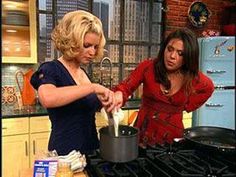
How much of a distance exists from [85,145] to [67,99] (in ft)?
1.08

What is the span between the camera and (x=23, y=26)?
2949mm

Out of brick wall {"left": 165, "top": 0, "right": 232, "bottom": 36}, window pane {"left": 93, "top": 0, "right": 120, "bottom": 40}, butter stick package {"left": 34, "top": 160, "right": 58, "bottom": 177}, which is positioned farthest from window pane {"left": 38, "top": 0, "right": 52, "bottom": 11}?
butter stick package {"left": 34, "top": 160, "right": 58, "bottom": 177}

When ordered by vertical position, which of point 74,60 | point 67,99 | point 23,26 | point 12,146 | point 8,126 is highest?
point 23,26

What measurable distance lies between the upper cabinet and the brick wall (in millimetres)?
1824

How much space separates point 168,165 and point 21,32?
98.2 inches

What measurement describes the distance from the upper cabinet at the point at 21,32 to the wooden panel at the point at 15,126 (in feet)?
2.13

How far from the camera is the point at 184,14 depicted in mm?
3920

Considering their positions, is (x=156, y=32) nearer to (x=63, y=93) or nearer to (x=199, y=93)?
(x=199, y=93)

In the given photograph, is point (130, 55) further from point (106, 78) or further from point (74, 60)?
point (74, 60)

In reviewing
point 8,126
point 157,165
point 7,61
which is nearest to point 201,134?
point 157,165

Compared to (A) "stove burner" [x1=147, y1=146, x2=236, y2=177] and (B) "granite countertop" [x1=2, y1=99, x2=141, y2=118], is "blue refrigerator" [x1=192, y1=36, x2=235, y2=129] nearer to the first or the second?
(B) "granite countertop" [x1=2, y1=99, x2=141, y2=118]

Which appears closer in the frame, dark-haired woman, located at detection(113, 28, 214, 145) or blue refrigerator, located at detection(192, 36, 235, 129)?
dark-haired woman, located at detection(113, 28, 214, 145)

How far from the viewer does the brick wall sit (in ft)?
12.6

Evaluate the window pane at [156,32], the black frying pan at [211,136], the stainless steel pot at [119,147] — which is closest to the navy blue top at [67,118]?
the stainless steel pot at [119,147]
